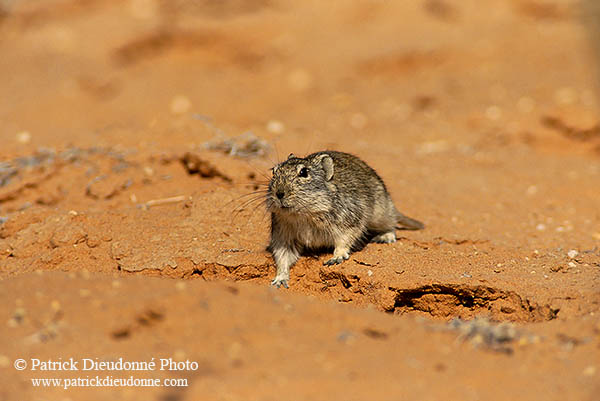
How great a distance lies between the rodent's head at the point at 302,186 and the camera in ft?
19.0

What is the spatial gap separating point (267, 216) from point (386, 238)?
4.23ft

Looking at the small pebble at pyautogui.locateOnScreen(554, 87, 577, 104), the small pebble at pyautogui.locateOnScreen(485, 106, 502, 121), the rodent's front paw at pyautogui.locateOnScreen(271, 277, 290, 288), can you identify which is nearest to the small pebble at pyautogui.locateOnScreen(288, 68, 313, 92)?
the small pebble at pyautogui.locateOnScreen(485, 106, 502, 121)

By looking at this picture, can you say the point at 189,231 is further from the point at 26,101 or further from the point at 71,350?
the point at 26,101

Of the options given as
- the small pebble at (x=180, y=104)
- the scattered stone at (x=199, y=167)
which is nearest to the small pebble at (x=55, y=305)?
the scattered stone at (x=199, y=167)

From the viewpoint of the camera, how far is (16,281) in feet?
15.7

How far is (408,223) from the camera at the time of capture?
6996mm

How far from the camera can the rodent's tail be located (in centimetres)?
692

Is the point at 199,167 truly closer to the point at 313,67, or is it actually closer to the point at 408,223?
the point at 408,223

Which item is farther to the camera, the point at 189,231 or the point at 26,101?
the point at 26,101

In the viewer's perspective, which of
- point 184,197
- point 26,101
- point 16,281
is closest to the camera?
point 16,281

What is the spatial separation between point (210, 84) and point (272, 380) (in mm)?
12472

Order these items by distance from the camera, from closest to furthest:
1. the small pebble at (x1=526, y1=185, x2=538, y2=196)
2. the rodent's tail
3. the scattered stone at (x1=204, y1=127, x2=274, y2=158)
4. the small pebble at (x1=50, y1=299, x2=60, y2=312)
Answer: the small pebble at (x1=50, y1=299, x2=60, y2=312), the rodent's tail, the scattered stone at (x1=204, y1=127, x2=274, y2=158), the small pebble at (x1=526, y1=185, x2=538, y2=196)

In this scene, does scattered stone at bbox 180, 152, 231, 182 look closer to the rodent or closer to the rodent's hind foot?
the rodent

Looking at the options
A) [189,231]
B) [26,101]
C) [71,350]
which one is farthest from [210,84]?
[71,350]
